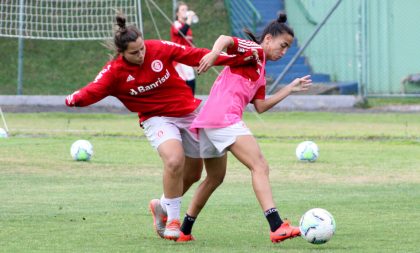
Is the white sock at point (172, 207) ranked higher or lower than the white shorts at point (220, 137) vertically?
lower

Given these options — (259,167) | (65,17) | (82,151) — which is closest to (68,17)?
(65,17)

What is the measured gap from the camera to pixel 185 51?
8.43 meters

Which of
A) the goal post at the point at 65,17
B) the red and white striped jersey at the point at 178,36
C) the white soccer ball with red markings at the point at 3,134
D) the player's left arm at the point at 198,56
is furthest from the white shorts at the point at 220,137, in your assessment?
the goal post at the point at 65,17

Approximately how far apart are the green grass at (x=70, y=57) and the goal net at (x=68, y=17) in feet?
3.94

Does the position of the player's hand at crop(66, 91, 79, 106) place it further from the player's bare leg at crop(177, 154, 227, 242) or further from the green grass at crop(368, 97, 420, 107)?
the green grass at crop(368, 97, 420, 107)

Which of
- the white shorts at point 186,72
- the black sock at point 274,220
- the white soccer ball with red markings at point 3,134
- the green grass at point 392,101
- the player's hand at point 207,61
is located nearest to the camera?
the black sock at point 274,220

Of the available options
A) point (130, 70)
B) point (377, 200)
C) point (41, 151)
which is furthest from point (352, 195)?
point (41, 151)

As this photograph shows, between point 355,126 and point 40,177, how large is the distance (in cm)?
929

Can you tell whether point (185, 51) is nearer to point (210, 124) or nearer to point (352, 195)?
point (210, 124)

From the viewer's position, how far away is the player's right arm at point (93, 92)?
320 inches

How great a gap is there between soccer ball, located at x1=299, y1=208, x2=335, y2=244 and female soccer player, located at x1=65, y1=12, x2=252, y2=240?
1164 mm

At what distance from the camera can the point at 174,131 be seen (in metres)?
8.41

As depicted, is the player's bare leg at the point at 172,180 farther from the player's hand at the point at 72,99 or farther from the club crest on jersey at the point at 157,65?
the player's hand at the point at 72,99

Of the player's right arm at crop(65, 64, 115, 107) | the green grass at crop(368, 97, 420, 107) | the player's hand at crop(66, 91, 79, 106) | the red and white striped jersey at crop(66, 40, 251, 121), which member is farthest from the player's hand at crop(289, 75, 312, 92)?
the green grass at crop(368, 97, 420, 107)
